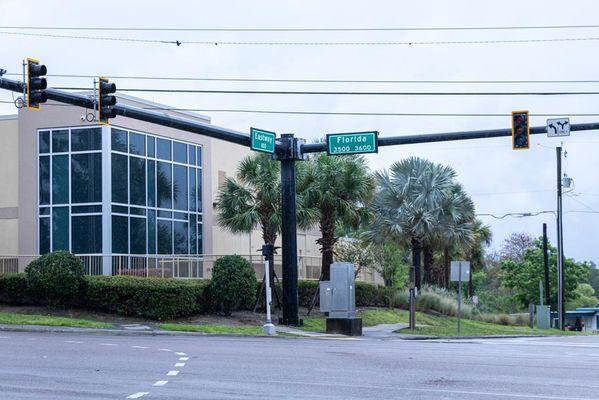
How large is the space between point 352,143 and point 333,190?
9934mm

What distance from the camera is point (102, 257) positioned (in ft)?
118

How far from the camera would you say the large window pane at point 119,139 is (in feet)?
124

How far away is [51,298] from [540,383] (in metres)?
22.2

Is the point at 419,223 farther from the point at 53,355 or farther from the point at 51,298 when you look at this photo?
the point at 53,355

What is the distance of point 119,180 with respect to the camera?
1497 inches

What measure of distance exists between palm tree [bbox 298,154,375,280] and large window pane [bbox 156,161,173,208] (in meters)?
5.99

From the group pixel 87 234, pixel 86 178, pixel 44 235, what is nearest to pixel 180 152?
pixel 86 178

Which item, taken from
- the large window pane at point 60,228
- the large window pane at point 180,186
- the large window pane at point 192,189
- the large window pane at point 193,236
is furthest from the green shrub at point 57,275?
the large window pane at point 192,189

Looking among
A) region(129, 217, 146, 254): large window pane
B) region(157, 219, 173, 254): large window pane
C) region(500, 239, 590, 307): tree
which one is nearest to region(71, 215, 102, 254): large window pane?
region(129, 217, 146, 254): large window pane

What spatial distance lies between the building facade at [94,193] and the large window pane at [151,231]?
0.14ft

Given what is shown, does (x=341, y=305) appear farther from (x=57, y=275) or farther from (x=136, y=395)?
(x=136, y=395)

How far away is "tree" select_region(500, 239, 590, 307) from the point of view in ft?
246

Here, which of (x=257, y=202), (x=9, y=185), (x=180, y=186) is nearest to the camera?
(x=257, y=202)

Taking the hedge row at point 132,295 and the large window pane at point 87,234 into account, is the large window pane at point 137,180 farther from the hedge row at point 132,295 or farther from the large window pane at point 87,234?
the hedge row at point 132,295
